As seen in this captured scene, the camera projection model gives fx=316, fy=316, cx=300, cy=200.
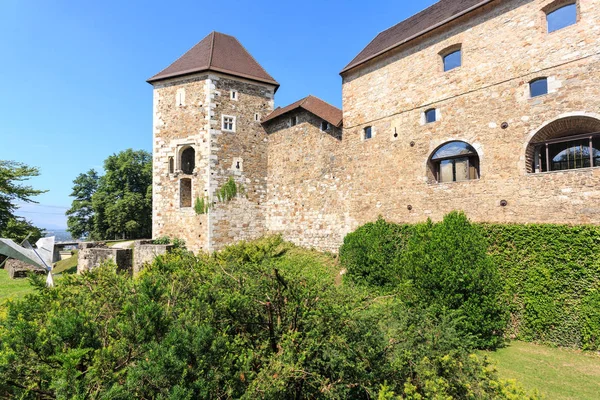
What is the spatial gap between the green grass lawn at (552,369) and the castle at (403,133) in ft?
12.0

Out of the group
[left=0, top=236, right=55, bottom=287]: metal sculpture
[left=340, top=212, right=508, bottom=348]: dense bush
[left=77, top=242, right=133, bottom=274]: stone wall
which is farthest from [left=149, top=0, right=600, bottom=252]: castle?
[left=0, top=236, right=55, bottom=287]: metal sculpture

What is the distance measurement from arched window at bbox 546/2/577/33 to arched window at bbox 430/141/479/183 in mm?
4149

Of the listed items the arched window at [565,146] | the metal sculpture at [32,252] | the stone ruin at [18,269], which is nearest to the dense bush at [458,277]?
the arched window at [565,146]

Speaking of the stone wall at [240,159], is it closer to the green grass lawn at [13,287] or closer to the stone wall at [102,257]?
the stone wall at [102,257]

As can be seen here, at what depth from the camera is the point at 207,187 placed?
56.3 feet

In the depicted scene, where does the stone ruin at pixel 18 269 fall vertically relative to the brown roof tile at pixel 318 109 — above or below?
below

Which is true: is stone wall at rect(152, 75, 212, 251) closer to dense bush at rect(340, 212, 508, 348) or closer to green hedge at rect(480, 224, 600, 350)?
dense bush at rect(340, 212, 508, 348)

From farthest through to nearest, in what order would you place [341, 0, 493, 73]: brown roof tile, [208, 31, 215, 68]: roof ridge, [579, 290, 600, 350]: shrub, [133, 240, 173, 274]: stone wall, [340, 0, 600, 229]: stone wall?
[208, 31, 215, 68]: roof ridge < [133, 240, 173, 274]: stone wall < [341, 0, 493, 73]: brown roof tile < [340, 0, 600, 229]: stone wall < [579, 290, 600, 350]: shrub

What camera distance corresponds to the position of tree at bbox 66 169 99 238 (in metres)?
30.8

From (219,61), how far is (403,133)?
1132cm

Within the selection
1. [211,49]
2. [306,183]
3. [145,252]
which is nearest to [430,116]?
[306,183]

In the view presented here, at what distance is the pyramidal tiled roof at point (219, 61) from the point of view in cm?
1766

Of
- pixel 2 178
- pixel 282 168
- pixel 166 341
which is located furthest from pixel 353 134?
pixel 2 178

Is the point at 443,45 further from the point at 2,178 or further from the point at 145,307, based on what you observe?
the point at 2,178
